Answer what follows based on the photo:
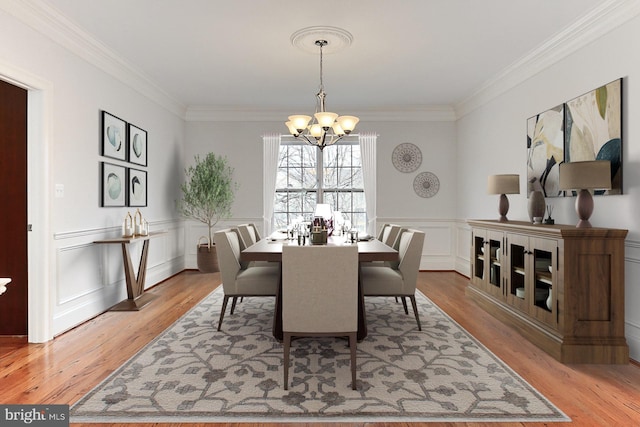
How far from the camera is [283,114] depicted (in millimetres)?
6633

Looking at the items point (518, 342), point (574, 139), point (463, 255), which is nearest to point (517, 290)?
point (518, 342)

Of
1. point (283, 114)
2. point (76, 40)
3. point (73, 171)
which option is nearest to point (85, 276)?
point (73, 171)

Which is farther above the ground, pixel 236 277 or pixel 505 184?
pixel 505 184

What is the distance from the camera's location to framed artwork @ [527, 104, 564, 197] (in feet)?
12.4

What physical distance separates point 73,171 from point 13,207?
0.57 metres

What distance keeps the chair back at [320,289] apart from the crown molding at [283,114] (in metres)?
4.59

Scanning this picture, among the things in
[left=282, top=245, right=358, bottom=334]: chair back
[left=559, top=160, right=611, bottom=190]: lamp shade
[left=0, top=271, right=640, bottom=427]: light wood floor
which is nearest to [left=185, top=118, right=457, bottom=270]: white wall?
[left=0, top=271, right=640, bottom=427]: light wood floor

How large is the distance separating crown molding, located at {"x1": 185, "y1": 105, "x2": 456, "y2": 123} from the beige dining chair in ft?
15.1

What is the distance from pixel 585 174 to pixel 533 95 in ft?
5.61

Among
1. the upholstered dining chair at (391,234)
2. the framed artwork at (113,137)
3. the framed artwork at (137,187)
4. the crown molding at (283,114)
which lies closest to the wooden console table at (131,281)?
the framed artwork at (137,187)

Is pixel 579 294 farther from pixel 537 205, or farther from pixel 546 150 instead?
pixel 546 150

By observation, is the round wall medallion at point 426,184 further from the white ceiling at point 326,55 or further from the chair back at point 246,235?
the chair back at point 246,235

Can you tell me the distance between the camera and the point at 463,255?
6.34 m

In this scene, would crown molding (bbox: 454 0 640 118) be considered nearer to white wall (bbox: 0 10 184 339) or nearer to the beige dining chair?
the beige dining chair
